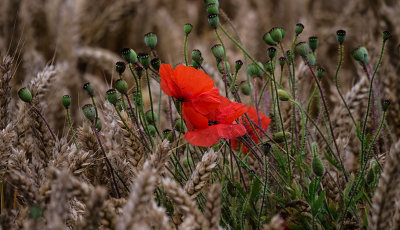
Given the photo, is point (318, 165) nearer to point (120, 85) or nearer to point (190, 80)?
point (190, 80)

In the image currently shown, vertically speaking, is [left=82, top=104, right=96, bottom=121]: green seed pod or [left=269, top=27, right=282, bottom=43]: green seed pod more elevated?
[left=82, top=104, right=96, bottom=121]: green seed pod

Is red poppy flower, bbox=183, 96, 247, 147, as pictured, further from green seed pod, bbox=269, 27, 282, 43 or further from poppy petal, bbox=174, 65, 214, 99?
green seed pod, bbox=269, 27, 282, 43

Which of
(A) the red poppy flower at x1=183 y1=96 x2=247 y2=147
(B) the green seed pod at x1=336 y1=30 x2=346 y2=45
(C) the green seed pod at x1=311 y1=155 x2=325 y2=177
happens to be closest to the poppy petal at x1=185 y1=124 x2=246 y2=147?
(A) the red poppy flower at x1=183 y1=96 x2=247 y2=147

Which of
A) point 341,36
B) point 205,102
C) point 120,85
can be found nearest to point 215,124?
point 205,102

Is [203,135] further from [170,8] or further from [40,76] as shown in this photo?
[170,8]

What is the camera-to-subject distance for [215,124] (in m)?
0.98

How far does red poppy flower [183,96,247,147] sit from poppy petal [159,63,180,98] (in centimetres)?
5

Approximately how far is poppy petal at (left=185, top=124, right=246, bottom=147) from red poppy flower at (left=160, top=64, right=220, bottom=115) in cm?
5

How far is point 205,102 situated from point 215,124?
0.06 meters

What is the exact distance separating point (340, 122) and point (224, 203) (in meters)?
0.46

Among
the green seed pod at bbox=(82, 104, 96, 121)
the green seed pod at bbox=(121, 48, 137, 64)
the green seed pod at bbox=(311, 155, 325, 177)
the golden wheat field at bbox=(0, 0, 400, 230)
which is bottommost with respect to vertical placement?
the green seed pod at bbox=(311, 155, 325, 177)

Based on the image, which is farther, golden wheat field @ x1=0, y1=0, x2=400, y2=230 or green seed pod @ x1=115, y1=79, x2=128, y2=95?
green seed pod @ x1=115, y1=79, x2=128, y2=95

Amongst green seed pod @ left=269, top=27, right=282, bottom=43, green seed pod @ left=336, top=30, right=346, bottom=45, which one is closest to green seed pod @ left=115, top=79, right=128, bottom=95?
green seed pod @ left=269, top=27, right=282, bottom=43

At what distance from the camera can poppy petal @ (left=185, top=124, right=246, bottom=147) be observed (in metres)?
0.89
